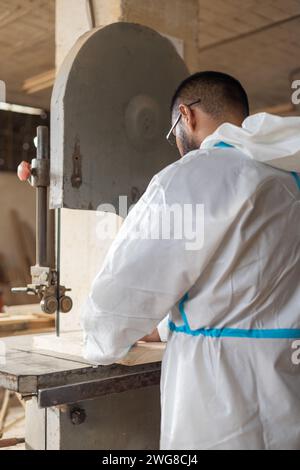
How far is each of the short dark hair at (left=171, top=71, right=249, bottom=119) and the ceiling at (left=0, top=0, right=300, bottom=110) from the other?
96.4 inches

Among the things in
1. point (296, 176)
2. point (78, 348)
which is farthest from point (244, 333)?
point (78, 348)

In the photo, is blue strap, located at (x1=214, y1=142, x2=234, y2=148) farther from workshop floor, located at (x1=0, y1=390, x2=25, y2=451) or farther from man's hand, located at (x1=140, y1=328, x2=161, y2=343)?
workshop floor, located at (x1=0, y1=390, x2=25, y2=451)

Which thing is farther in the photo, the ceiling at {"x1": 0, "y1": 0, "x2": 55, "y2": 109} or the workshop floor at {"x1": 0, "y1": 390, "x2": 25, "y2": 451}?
the ceiling at {"x1": 0, "y1": 0, "x2": 55, "y2": 109}

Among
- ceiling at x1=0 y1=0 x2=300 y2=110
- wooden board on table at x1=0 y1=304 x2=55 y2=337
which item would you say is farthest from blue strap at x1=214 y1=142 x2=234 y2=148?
ceiling at x1=0 y1=0 x2=300 y2=110

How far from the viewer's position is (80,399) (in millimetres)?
1338

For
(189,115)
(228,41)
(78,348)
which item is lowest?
Answer: (78,348)

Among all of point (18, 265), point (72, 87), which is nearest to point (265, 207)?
point (72, 87)

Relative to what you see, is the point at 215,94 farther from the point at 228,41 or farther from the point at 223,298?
the point at 228,41

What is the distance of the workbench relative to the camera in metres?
1.30

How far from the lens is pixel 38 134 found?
1.61m

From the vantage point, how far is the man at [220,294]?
47.8 inches

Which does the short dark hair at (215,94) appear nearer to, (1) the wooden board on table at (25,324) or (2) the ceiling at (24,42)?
(1) the wooden board on table at (25,324)

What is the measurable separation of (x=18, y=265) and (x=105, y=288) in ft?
18.7

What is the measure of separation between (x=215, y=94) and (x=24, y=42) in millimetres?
3618
